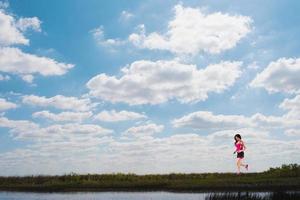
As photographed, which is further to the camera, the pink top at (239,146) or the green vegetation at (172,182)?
the green vegetation at (172,182)

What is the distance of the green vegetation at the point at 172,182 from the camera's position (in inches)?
1592

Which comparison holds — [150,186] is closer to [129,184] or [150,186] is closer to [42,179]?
[129,184]

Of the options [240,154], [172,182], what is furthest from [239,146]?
[172,182]

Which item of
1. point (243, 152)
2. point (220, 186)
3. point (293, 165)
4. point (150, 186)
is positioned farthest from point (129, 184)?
point (243, 152)

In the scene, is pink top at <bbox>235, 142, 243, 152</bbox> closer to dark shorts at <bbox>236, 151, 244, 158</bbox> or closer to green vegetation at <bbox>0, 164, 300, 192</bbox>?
dark shorts at <bbox>236, 151, 244, 158</bbox>

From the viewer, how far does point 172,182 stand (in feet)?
165

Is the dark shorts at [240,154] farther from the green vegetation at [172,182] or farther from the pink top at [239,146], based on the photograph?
the green vegetation at [172,182]

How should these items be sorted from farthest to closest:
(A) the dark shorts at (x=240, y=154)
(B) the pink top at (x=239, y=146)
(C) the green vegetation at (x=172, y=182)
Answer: (C) the green vegetation at (x=172, y=182) < (A) the dark shorts at (x=240, y=154) < (B) the pink top at (x=239, y=146)

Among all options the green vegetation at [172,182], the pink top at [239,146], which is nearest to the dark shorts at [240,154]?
the pink top at [239,146]

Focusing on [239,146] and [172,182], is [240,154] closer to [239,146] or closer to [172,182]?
[239,146]

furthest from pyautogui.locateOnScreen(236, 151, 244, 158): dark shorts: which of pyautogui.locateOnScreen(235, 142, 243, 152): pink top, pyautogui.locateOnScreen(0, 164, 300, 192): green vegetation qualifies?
pyautogui.locateOnScreen(0, 164, 300, 192): green vegetation

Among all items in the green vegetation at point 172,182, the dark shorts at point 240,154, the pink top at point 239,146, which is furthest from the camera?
the green vegetation at point 172,182

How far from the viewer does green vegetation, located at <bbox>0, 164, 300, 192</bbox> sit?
133 feet

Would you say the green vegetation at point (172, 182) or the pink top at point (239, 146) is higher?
the pink top at point (239, 146)
